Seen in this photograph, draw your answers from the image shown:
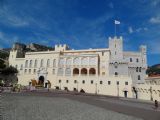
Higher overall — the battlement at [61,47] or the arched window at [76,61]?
the battlement at [61,47]

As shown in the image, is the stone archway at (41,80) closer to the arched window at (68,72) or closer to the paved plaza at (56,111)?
the arched window at (68,72)

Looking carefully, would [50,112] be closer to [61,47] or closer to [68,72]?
[68,72]

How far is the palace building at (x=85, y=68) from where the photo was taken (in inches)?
2581

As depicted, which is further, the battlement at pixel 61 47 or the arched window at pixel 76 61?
the battlement at pixel 61 47

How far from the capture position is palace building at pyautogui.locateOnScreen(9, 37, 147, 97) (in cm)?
6556

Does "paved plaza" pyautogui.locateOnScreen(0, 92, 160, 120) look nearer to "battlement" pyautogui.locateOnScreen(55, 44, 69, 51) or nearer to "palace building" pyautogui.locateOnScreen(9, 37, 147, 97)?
"palace building" pyautogui.locateOnScreen(9, 37, 147, 97)

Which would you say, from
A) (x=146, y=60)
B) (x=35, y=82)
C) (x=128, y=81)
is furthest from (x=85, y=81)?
(x=146, y=60)

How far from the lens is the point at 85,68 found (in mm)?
71312

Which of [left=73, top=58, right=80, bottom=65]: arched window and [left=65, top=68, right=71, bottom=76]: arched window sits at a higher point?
[left=73, top=58, right=80, bottom=65]: arched window

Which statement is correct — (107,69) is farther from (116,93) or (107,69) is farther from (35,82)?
(35,82)

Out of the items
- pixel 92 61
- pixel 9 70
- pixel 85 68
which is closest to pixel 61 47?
pixel 85 68

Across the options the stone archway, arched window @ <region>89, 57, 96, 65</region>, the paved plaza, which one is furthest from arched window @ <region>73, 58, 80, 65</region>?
the paved plaza

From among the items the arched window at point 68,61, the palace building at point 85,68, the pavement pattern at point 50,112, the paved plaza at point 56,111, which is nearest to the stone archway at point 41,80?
the palace building at point 85,68

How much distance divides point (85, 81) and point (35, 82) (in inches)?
808
